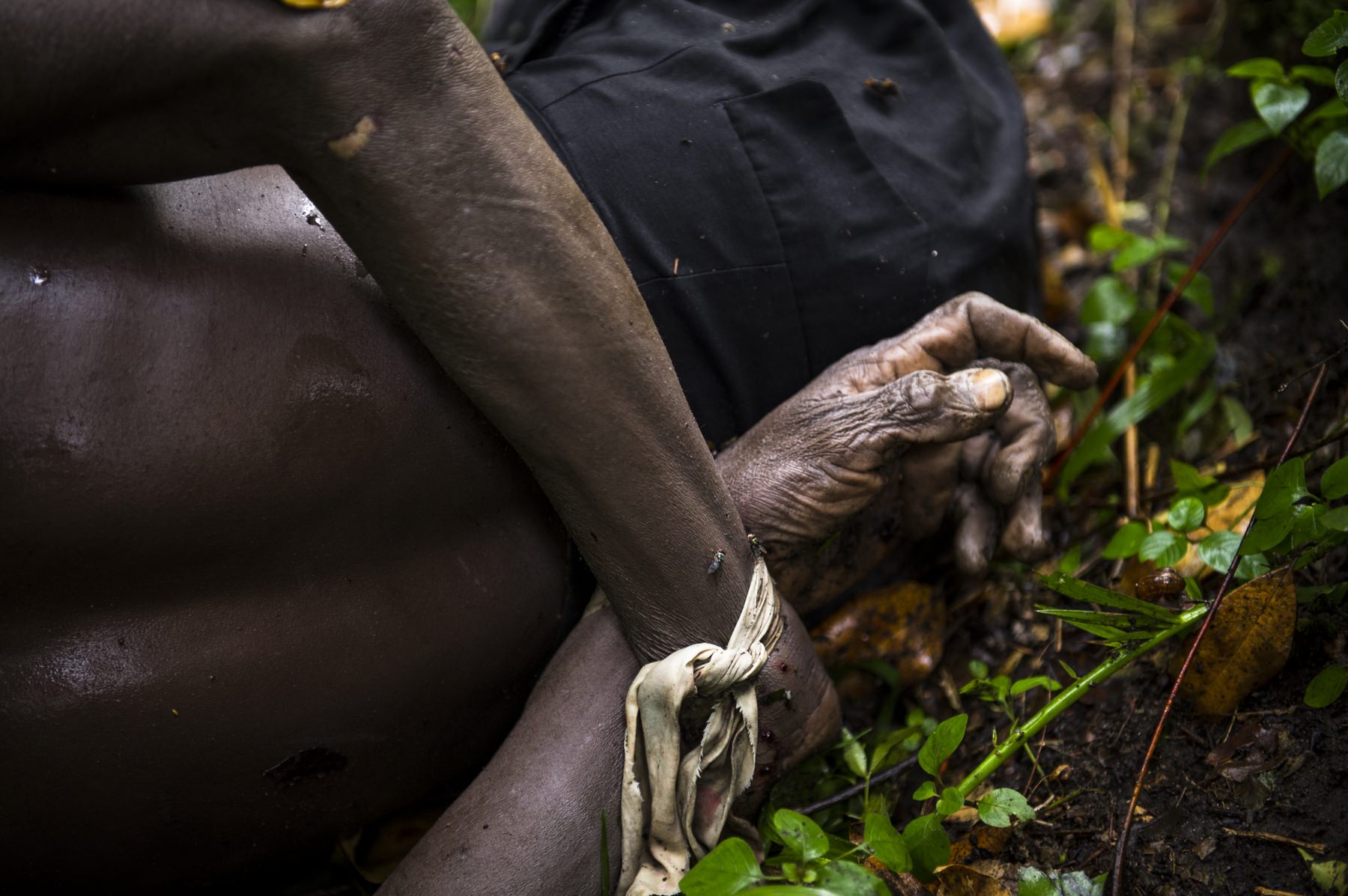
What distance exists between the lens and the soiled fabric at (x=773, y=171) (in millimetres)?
1329

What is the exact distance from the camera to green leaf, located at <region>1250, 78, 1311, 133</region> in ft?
5.04

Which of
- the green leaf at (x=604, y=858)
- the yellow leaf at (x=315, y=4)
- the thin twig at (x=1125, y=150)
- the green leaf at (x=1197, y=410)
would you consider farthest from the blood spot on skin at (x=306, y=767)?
the green leaf at (x=1197, y=410)

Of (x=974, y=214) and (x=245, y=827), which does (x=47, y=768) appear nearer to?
(x=245, y=827)

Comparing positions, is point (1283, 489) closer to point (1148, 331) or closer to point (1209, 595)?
point (1209, 595)

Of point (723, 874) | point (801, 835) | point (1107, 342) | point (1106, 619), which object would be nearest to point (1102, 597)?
point (1106, 619)

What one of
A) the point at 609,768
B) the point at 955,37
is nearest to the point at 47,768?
the point at 609,768

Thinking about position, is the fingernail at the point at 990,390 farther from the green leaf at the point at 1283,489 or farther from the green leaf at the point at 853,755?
the green leaf at the point at 853,755

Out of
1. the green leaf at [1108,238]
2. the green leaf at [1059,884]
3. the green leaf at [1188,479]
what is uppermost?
the green leaf at [1108,238]

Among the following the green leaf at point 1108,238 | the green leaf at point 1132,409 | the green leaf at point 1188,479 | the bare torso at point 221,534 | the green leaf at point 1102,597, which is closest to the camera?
the bare torso at point 221,534

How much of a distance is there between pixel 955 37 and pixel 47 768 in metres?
1.68

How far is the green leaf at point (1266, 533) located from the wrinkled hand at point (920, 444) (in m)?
0.26

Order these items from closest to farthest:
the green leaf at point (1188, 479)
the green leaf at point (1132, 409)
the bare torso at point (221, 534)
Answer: the bare torso at point (221, 534) < the green leaf at point (1188, 479) < the green leaf at point (1132, 409)

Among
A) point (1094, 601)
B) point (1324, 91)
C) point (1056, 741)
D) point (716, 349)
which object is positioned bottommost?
point (1056, 741)

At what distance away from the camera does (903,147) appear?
1.49 m
